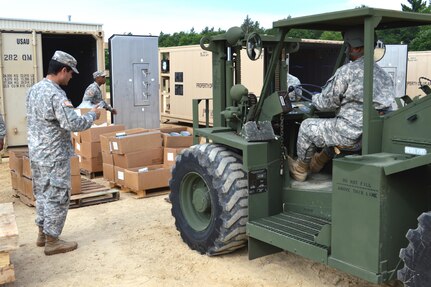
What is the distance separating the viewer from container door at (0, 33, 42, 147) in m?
10.9

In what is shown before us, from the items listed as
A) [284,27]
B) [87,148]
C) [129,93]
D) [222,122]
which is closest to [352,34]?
Result: [284,27]

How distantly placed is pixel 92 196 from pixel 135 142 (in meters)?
1.22

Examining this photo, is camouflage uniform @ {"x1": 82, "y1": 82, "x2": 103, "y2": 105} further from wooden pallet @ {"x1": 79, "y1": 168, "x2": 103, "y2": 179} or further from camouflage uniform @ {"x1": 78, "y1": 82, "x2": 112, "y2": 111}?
wooden pallet @ {"x1": 79, "y1": 168, "x2": 103, "y2": 179}

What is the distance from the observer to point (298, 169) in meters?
4.73

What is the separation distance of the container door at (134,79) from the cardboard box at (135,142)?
151 inches

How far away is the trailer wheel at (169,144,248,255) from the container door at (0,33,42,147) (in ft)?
22.4

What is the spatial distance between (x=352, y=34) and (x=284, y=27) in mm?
581

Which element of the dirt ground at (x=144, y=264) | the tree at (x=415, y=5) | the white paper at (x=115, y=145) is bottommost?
the dirt ground at (x=144, y=264)

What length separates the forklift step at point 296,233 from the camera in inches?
151

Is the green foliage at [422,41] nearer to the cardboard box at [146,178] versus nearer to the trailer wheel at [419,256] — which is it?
the cardboard box at [146,178]

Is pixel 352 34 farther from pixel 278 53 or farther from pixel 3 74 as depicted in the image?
pixel 3 74

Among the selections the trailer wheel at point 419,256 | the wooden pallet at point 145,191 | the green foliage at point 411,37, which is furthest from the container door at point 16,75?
the green foliage at point 411,37

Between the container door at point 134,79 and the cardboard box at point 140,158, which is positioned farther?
the container door at point 134,79

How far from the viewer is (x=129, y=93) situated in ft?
39.9
